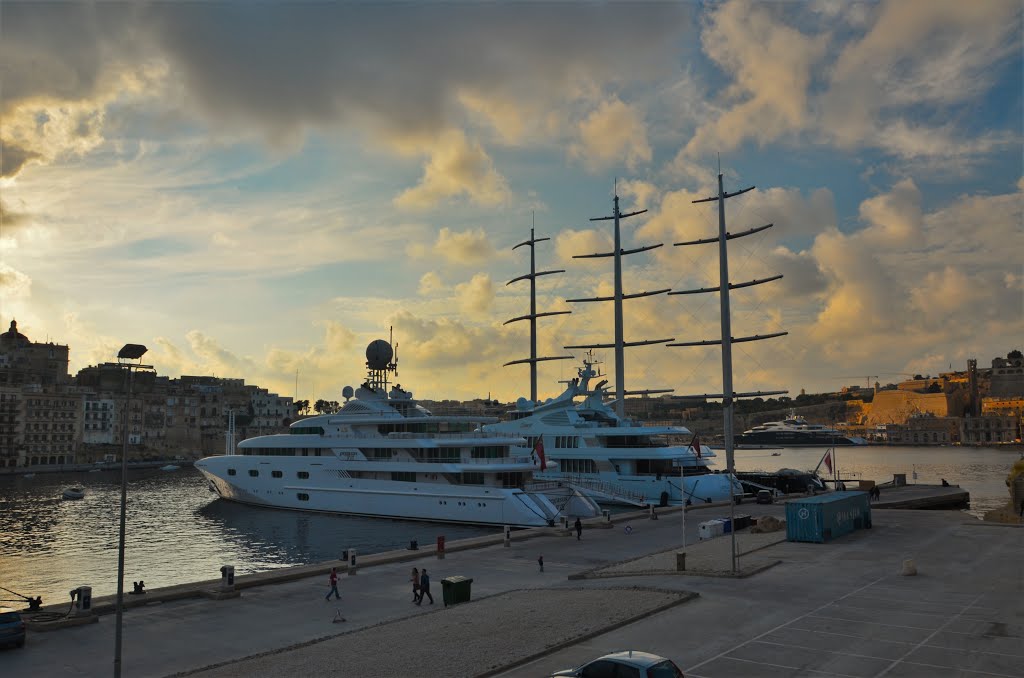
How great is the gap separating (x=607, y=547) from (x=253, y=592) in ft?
47.7

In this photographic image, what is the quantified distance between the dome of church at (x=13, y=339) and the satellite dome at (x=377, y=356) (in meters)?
111

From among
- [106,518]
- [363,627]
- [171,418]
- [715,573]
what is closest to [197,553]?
[106,518]

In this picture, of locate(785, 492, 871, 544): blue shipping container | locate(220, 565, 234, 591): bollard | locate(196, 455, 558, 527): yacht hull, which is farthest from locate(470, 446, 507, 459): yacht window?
locate(220, 565, 234, 591): bollard

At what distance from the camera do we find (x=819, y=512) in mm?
26844

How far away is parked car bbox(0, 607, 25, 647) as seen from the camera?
15852 millimetres

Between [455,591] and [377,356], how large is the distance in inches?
1445

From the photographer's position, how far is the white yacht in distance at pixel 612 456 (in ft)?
166

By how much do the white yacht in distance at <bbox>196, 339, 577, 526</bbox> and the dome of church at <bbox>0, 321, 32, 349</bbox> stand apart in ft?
340

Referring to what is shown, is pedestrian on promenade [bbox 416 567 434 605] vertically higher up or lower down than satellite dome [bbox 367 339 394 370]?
lower down

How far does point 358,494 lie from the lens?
153 feet

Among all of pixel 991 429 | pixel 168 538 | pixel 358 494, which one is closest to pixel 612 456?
pixel 358 494

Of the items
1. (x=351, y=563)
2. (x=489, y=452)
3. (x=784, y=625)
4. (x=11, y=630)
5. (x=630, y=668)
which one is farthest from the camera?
(x=489, y=452)

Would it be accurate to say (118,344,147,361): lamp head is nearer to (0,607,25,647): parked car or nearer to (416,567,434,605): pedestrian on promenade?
(0,607,25,647): parked car

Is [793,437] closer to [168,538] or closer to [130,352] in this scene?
[168,538]
